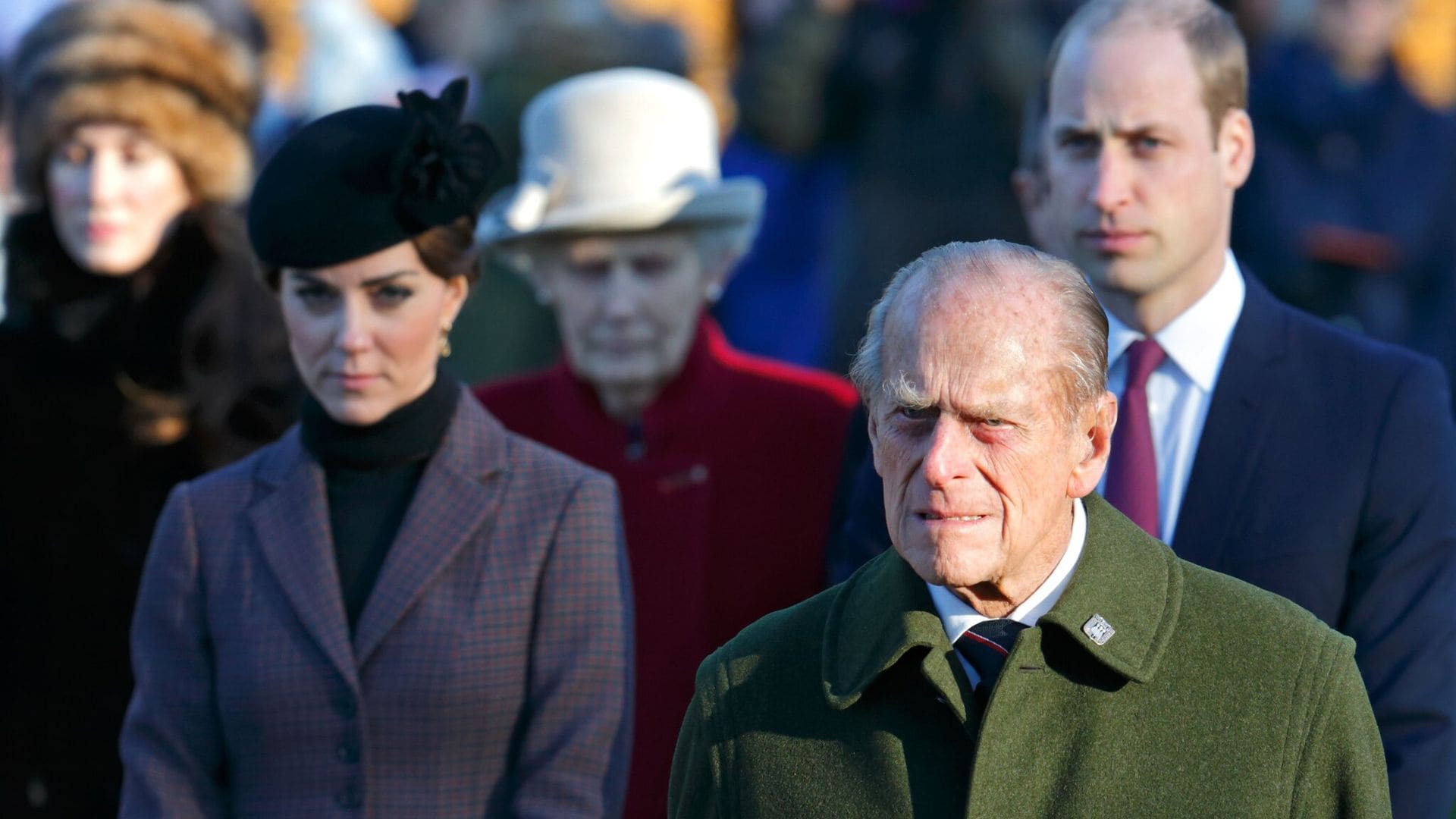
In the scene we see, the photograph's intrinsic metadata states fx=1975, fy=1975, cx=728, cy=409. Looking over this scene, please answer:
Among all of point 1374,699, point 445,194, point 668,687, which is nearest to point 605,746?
point 668,687

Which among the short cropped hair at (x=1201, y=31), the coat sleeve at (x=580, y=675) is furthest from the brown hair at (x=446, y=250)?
the short cropped hair at (x=1201, y=31)

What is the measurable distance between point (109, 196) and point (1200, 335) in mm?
3052

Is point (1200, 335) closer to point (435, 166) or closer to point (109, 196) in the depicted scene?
point (435, 166)

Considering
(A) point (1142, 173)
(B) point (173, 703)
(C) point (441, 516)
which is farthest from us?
(A) point (1142, 173)

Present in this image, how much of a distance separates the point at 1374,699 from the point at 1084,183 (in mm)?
1227

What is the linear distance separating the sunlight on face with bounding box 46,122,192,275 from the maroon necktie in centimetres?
290

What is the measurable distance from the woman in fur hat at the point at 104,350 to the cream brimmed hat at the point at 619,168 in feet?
2.71

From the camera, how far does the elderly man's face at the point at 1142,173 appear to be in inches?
165

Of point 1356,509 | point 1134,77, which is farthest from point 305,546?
point 1356,509

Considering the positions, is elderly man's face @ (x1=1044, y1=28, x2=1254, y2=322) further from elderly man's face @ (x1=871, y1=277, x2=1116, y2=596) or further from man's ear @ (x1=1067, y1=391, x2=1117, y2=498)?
elderly man's face @ (x1=871, y1=277, x2=1116, y2=596)

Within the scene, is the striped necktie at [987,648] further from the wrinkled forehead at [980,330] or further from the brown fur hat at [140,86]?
the brown fur hat at [140,86]

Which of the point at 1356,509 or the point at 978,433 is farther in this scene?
the point at 1356,509

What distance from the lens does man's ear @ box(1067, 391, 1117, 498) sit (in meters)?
3.24

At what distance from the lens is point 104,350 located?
550 centimetres
